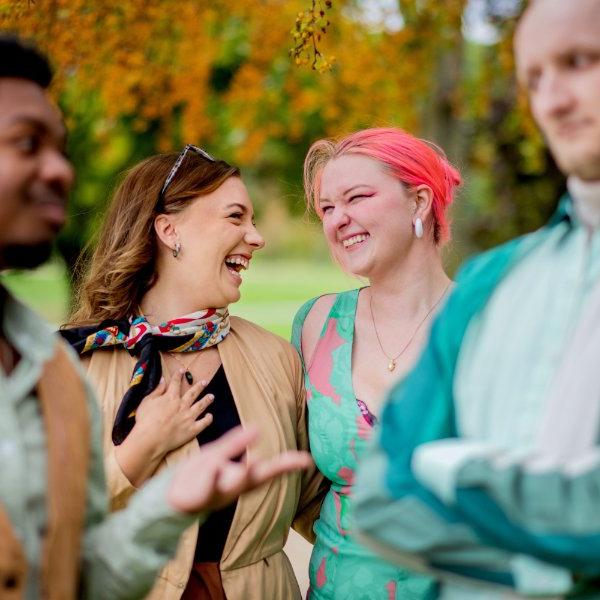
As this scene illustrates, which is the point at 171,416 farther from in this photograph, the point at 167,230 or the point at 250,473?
the point at 250,473

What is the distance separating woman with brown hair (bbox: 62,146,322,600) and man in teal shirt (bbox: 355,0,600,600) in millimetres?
1308

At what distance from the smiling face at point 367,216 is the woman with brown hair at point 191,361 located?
288mm

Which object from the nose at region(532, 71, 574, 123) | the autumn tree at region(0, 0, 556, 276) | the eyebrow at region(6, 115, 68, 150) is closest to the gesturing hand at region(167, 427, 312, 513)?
the eyebrow at region(6, 115, 68, 150)

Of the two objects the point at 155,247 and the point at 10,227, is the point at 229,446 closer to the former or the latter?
the point at 10,227

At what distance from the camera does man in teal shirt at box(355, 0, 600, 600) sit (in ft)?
4.81

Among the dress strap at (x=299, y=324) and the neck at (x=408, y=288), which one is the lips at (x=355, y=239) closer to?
the neck at (x=408, y=288)

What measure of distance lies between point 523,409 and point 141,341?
1.75 meters

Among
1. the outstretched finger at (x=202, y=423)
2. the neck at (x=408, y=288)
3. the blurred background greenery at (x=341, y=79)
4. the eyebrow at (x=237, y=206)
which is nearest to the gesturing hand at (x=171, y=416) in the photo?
the outstretched finger at (x=202, y=423)

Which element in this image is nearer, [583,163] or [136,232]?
[583,163]

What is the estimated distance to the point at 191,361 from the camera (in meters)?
3.20

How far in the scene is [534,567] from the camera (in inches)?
59.9

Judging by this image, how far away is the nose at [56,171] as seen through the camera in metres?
1.76

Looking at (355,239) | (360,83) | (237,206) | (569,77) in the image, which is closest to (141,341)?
(237,206)

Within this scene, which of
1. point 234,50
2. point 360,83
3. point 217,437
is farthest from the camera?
point 234,50
